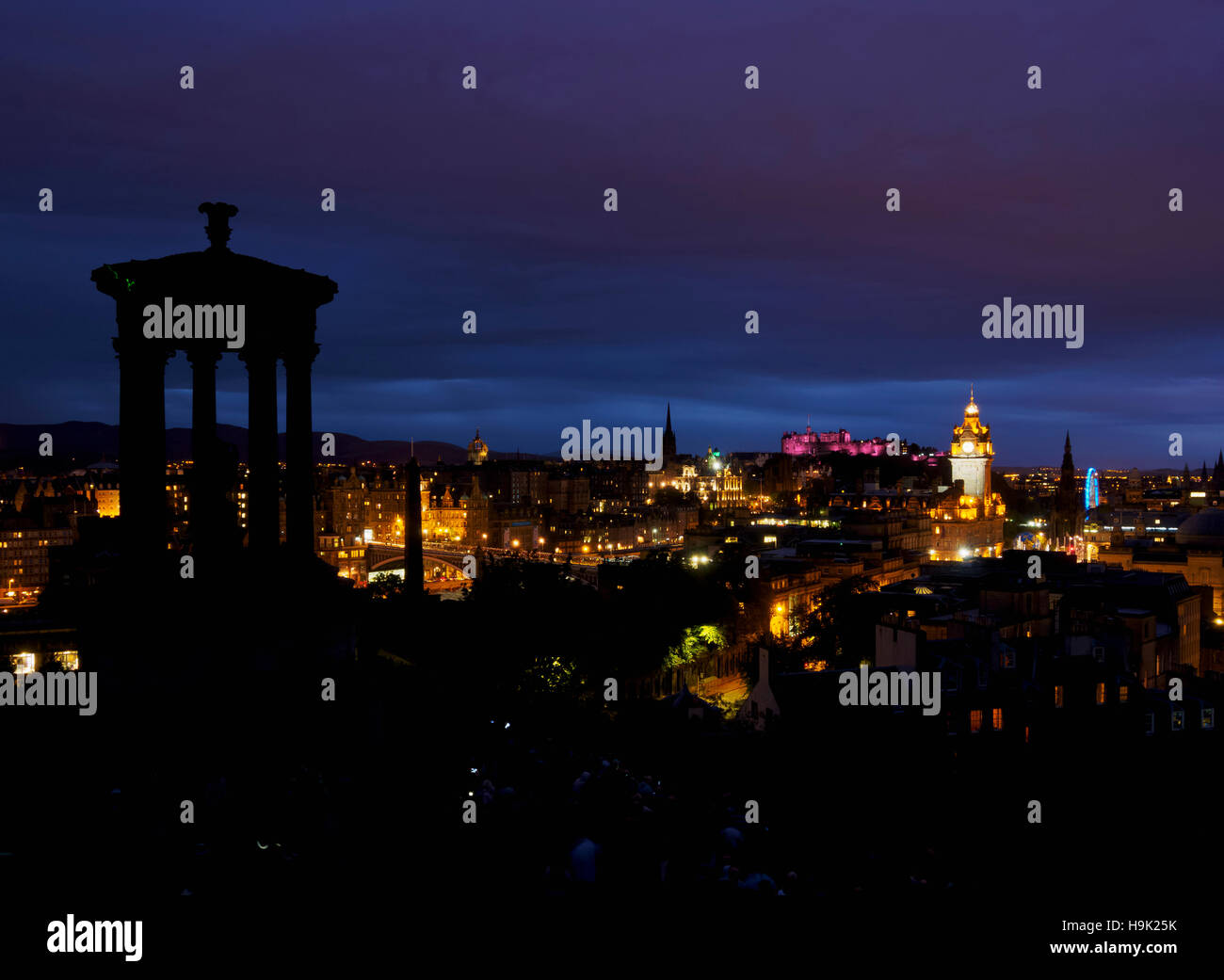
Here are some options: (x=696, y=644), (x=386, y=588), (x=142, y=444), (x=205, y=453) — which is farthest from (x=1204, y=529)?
(x=142, y=444)

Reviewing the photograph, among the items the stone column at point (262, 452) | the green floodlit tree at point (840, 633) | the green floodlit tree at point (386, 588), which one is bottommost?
the green floodlit tree at point (840, 633)

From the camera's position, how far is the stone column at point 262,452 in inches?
715

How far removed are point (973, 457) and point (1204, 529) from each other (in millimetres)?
89099

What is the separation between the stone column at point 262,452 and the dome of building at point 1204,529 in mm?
83721

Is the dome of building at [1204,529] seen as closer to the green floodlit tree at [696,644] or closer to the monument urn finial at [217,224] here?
the green floodlit tree at [696,644]

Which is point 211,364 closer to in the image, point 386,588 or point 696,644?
point 696,644

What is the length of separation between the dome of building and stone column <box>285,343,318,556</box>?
83064mm

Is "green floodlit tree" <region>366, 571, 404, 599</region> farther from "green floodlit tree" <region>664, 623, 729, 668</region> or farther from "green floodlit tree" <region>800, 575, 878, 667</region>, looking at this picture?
"green floodlit tree" <region>800, 575, 878, 667</region>

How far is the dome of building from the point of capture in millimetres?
86688

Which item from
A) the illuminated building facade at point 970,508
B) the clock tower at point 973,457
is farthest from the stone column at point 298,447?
the clock tower at point 973,457

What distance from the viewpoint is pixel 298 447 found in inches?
745

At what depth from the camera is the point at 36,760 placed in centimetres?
1559

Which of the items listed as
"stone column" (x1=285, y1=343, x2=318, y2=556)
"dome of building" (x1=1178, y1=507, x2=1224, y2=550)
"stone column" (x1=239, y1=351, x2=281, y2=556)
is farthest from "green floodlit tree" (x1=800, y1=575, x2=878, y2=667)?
"dome of building" (x1=1178, y1=507, x2=1224, y2=550)
